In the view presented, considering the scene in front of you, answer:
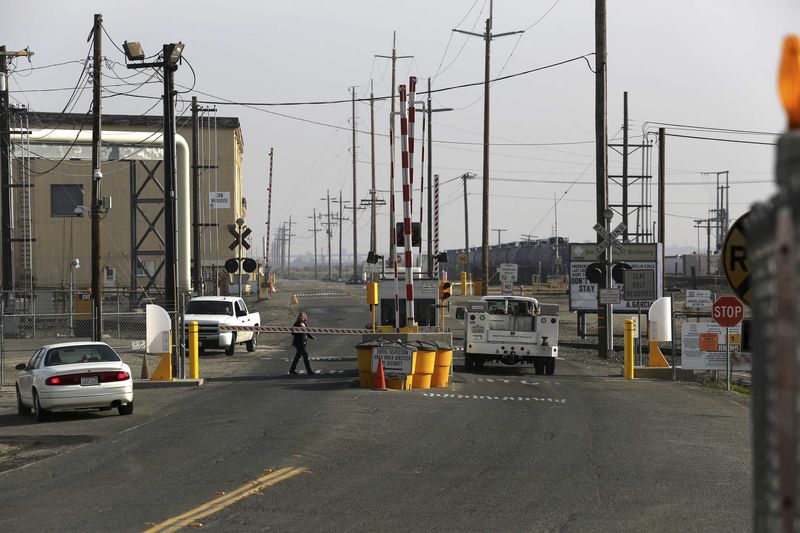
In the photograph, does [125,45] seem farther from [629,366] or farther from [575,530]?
[575,530]

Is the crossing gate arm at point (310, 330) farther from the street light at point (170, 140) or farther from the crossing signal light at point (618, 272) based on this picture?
the crossing signal light at point (618, 272)

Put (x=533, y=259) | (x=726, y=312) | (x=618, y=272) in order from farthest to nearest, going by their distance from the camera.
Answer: (x=533, y=259) < (x=618, y=272) < (x=726, y=312)

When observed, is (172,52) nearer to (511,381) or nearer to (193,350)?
(193,350)

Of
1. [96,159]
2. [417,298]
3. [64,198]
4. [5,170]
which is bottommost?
[417,298]

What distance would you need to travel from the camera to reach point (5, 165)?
41.4m

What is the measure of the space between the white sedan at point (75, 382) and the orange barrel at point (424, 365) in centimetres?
623

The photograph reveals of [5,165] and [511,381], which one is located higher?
[5,165]

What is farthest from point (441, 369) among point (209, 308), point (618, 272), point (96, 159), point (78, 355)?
point (209, 308)

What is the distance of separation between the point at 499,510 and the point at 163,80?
833 inches

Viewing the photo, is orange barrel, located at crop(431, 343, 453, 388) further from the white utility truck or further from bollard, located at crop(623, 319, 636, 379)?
bollard, located at crop(623, 319, 636, 379)

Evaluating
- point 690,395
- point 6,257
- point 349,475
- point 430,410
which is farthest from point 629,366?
point 6,257

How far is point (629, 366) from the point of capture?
1069 inches

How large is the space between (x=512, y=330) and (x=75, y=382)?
11.6 metres

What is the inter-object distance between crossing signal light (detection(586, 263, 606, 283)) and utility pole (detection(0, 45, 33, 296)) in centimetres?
2005
